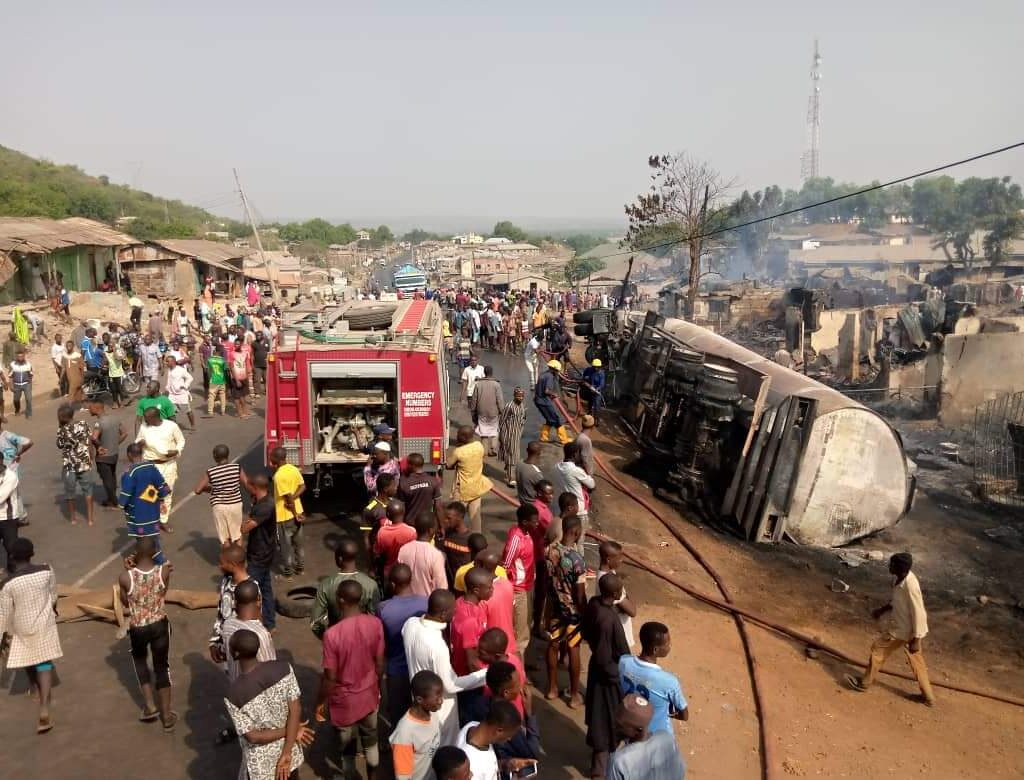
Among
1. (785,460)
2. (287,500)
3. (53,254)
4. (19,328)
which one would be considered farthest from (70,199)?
(785,460)

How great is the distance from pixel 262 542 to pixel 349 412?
12.8 feet

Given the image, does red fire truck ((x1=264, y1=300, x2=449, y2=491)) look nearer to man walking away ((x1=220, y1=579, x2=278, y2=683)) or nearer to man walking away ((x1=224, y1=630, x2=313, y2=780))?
man walking away ((x1=220, y1=579, x2=278, y2=683))

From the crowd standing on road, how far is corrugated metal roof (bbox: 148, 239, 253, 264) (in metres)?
27.1

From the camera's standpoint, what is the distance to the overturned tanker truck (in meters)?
11.0

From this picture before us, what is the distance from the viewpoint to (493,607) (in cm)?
543

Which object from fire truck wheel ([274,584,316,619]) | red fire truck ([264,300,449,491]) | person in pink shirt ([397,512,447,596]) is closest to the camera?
person in pink shirt ([397,512,447,596])

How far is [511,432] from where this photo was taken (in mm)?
12648

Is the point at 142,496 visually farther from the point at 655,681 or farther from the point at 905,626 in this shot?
the point at 905,626

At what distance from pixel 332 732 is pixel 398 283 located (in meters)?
46.6

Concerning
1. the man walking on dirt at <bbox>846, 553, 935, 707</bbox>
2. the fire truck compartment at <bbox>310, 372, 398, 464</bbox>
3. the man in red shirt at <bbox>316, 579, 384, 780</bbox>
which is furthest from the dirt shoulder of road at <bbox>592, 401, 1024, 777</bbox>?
the fire truck compartment at <bbox>310, 372, 398, 464</bbox>

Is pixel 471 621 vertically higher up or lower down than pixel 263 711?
higher up

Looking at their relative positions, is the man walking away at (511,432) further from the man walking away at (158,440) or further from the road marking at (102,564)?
the road marking at (102,564)

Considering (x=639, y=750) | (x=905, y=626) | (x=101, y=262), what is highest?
(x=101, y=262)

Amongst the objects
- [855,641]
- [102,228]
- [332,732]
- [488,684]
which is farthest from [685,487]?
[102,228]
